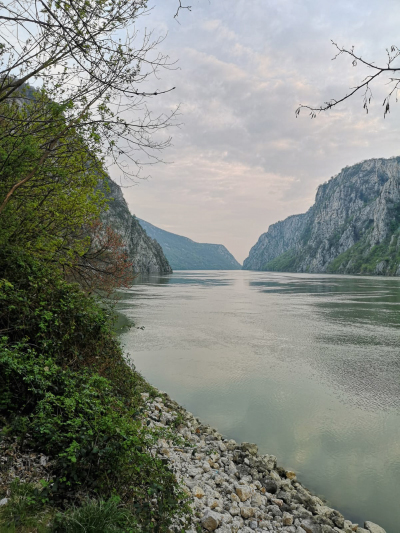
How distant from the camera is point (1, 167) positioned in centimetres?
614

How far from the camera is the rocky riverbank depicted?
19.5ft

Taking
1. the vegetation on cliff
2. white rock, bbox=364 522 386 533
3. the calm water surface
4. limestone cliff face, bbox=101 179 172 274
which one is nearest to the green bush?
the vegetation on cliff

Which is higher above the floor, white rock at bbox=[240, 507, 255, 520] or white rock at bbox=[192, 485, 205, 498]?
white rock at bbox=[192, 485, 205, 498]

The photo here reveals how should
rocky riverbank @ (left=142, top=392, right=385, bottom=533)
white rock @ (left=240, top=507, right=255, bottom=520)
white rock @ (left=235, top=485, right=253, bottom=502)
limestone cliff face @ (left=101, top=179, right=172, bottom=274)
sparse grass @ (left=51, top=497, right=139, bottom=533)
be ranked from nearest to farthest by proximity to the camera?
1. sparse grass @ (left=51, top=497, right=139, bottom=533)
2. rocky riverbank @ (left=142, top=392, right=385, bottom=533)
3. white rock @ (left=240, top=507, right=255, bottom=520)
4. white rock @ (left=235, top=485, right=253, bottom=502)
5. limestone cliff face @ (left=101, top=179, right=172, bottom=274)

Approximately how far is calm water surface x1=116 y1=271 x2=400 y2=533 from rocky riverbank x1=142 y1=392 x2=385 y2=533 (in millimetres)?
875

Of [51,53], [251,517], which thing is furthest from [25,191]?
[251,517]

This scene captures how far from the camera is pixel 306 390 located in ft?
47.5

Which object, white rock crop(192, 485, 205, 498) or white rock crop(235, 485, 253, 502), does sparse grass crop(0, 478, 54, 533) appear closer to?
white rock crop(192, 485, 205, 498)

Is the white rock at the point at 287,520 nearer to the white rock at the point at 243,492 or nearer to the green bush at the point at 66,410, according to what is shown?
the white rock at the point at 243,492

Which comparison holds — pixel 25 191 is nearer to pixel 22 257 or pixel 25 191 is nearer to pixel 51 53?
pixel 22 257

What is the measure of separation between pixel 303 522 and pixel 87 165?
10.2 m

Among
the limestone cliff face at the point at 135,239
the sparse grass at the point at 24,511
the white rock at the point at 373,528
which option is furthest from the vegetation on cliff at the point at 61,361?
the limestone cliff face at the point at 135,239

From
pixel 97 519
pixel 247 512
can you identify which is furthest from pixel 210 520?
pixel 97 519

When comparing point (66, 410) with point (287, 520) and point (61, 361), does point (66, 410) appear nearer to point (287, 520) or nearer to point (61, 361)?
point (61, 361)
